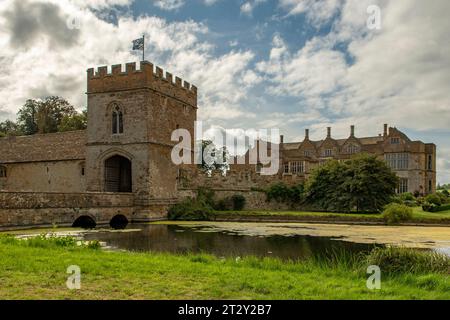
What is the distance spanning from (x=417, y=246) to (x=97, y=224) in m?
16.2

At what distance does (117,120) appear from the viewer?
96.2 feet

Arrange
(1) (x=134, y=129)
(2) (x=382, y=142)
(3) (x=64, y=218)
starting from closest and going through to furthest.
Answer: (3) (x=64, y=218), (1) (x=134, y=129), (2) (x=382, y=142)

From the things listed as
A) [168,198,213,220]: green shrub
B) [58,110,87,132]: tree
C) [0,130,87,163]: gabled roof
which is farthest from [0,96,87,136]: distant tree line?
[168,198,213,220]: green shrub

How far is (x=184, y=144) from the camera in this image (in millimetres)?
32219

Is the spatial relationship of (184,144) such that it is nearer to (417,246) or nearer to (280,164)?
(417,246)

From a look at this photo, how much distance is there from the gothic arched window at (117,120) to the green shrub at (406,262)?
23184mm

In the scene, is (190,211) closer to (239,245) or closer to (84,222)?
(84,222)

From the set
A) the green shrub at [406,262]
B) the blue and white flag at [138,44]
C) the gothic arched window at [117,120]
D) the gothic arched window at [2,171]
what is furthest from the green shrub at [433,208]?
the gothic arched window at [2,171]

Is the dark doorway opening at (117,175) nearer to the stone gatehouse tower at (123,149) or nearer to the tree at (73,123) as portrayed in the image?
the stone gatehouse tower at (123,149)

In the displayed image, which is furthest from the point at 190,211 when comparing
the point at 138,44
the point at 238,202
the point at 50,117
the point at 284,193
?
the point at 50,117

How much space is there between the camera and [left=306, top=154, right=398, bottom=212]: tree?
1141 inches

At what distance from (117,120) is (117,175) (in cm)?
427
